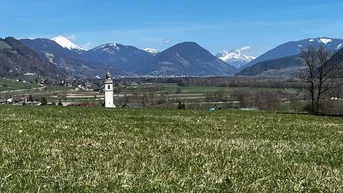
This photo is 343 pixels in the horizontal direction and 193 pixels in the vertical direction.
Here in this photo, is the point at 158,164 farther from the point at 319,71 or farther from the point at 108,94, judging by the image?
the point at 108,94

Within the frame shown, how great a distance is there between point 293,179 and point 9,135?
8954 mm

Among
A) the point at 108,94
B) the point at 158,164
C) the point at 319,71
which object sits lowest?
the point at 108,94

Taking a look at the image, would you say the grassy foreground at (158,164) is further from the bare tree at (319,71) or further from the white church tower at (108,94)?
the white church tower at (108,94)

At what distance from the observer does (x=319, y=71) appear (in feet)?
224

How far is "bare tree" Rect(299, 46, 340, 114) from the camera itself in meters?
68.1

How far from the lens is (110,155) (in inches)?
396

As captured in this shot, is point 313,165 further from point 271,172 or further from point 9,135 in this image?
point 9,135

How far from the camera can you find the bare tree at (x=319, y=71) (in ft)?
224

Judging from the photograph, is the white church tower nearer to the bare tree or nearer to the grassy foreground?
the bare tree

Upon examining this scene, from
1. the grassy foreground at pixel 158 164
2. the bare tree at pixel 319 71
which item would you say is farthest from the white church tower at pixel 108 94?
the grassy foreground at pixel 158 164

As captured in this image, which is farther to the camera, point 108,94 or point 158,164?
point 108,94

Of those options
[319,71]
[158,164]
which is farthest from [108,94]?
[158,164]

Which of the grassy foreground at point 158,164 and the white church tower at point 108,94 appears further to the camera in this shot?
the white church tower at point 108,94

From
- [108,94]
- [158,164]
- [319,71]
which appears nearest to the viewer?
[158,164]
